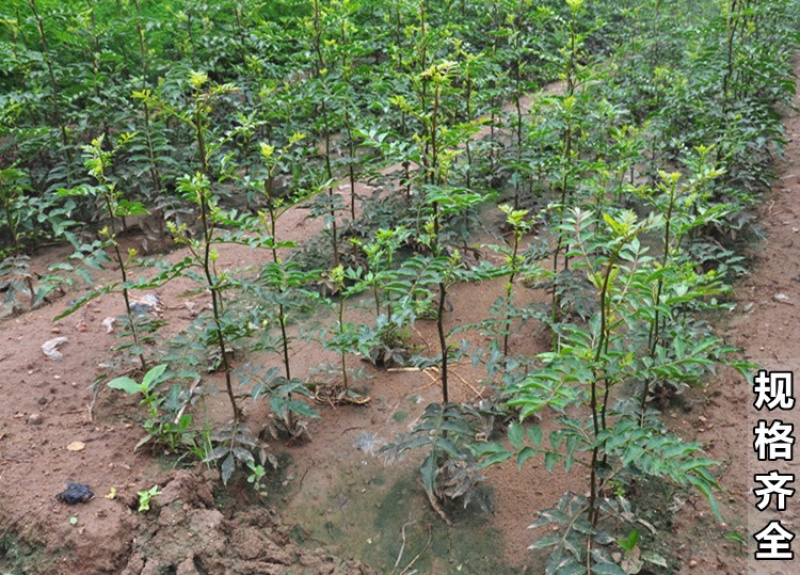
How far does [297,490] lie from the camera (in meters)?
3.30

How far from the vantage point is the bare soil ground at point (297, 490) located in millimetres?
2832

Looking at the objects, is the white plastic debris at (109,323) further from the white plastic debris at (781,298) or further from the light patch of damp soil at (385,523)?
the white plastic debris at (781,298)

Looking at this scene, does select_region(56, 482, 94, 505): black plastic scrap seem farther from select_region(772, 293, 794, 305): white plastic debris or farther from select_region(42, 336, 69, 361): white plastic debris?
select_region(772, 293, 794, 305): white plastic debris

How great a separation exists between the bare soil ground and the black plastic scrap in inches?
1.0

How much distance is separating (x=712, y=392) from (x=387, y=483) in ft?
6.30

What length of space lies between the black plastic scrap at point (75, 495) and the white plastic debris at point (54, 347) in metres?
1.11

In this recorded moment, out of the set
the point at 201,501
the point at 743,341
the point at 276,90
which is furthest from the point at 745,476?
the point at 276,90

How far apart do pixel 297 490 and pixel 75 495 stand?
3.26 ft

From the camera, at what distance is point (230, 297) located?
186 inches

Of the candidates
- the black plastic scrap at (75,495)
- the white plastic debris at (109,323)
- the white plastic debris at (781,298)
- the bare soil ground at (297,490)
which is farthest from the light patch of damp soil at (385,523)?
the white plastic debris at (781,298)

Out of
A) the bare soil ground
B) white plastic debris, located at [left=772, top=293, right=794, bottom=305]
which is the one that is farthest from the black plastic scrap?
white plastic debris, located at [left=772, top=293, right=794, bottom=305]

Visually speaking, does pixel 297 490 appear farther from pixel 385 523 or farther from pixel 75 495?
pixel 75 495

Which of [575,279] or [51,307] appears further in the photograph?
[51,307]

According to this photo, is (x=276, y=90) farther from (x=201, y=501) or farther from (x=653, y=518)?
(x=653, y=518)
